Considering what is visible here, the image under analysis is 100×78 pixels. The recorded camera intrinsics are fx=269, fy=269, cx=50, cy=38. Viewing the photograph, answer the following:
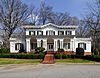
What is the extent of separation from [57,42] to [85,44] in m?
6.70

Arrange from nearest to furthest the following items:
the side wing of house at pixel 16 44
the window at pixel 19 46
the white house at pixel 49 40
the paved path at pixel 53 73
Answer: the paved path at pixel 53 73
the white house at pixel 49 40
the side wing of house at pixel 16 44
the window at pixel 19 46


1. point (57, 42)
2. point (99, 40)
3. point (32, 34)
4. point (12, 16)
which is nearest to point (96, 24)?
point (99, 40)

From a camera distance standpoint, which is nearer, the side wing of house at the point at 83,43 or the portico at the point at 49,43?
the portico at the point at 49,43

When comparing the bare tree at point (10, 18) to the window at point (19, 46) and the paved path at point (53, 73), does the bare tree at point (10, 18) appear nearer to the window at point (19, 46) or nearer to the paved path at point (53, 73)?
the window at point (19, 46)

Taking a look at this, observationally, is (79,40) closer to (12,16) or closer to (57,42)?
(57,42)

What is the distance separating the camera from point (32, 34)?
2462 inches

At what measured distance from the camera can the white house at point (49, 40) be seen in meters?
61.8

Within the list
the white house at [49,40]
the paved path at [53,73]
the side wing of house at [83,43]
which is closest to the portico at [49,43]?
the white house at [49,40]

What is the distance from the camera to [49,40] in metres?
63.7

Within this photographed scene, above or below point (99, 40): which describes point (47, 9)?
above

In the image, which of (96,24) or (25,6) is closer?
(96,24)

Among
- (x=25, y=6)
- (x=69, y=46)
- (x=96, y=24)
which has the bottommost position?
(x=69, y=46)

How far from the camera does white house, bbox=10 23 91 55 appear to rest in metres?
61.8

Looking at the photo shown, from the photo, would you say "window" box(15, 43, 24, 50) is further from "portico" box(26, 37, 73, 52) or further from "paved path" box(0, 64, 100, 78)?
"paved path" box(0, 64, 100, 78)
